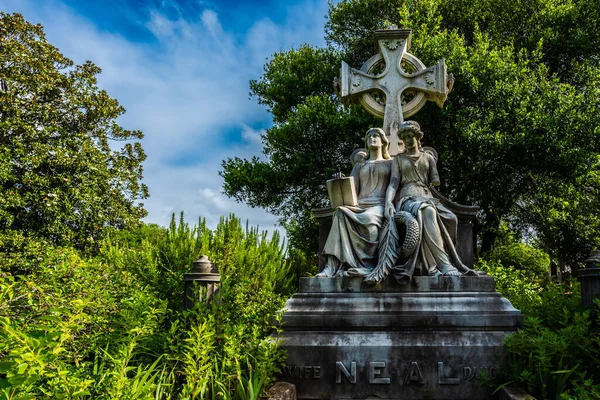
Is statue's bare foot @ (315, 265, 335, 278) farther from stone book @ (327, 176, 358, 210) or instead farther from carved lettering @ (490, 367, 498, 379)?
carved lettering @ (490, 367, 498, 379)

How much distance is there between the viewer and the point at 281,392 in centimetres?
441

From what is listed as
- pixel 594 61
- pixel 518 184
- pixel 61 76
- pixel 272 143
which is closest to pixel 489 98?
pixel 518 184

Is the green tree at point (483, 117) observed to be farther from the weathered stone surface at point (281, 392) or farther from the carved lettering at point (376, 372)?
the weathered stone surface at point (281, 392)

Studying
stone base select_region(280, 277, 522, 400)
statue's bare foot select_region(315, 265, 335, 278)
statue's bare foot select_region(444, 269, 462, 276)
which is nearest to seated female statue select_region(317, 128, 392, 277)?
statue's bare foot select_region(315, 265, 335, 278)

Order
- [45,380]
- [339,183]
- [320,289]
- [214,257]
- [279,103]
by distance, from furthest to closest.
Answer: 1. [279,103]
2. [214,257]
3. [339,183]
4. [320,289]
5. [45,380]

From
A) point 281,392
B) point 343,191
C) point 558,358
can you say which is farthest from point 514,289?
point 281,392

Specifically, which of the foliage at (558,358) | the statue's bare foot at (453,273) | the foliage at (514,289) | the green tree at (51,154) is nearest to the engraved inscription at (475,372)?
the foliage at (558,358)

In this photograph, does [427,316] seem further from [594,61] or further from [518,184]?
[594,61]

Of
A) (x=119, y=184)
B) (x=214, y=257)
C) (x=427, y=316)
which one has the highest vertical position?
(x=119, y=184)

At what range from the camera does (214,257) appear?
34.4 feet

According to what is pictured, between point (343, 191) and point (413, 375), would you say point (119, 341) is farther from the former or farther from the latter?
point (343, 191)

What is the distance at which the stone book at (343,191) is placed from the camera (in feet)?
19.7

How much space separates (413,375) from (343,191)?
7.60 feet

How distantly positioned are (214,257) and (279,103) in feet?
26.3
